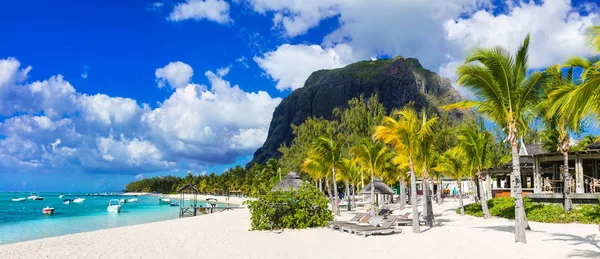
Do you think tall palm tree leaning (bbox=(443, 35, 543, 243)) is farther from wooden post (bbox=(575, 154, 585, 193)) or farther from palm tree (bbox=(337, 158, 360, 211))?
palm tree (bbox=(337, 158, 360, 211))

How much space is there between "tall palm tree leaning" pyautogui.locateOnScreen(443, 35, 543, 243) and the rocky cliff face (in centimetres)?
12639

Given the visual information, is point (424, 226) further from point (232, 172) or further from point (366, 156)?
point (232, 172)

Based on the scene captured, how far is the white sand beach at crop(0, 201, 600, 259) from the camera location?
12.2 metres

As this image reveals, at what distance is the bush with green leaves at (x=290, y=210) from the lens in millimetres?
20375

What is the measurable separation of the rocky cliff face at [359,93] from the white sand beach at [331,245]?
124 metres

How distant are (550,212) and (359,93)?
129 metres

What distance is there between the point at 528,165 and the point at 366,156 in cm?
1701

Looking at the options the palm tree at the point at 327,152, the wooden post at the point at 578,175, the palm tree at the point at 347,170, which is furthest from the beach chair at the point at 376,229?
the palm tree at the point at 347,170

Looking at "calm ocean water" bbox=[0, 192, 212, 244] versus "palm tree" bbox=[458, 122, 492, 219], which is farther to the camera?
"calm ocean water" bbox=[0, 192, 212, 244]

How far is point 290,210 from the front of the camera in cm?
2083

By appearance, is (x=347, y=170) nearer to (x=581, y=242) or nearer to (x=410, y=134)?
(x=410, y=134)

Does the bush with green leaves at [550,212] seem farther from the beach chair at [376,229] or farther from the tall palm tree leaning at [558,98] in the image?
the beach chair at [376,229]

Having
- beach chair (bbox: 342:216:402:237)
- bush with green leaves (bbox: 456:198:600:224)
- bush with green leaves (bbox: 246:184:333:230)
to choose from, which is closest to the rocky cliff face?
bush with green leaves (bbox: 456:198:600:224)

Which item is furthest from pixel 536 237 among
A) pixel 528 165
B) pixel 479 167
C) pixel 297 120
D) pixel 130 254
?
pixel 297 120
